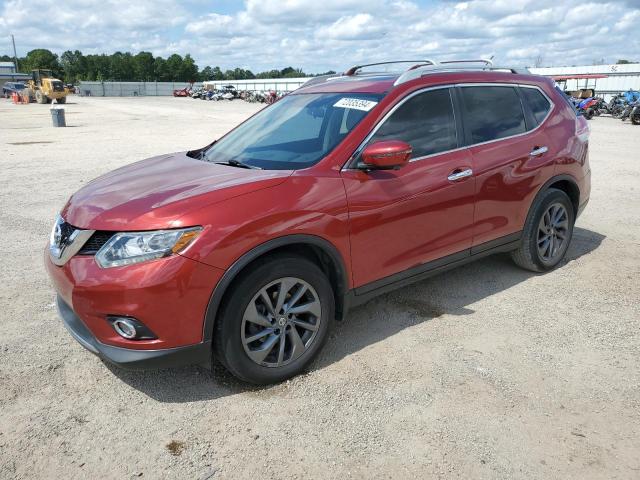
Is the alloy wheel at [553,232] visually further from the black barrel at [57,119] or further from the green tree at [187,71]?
the green tree at [187,71]

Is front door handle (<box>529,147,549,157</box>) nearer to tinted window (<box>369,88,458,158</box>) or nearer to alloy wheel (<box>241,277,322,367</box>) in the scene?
tinted window (<box>369,88,458,158</box>)

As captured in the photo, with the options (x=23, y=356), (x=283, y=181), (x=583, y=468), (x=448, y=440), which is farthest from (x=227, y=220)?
(x=583, y=468)

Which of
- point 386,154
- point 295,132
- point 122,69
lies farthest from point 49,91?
point 122,69

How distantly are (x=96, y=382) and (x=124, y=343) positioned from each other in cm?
68

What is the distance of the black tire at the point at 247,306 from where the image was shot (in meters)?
2.88

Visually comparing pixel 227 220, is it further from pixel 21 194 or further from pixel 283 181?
pixel 21 194

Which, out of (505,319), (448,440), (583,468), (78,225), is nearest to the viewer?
(583,468)

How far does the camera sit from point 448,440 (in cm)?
271

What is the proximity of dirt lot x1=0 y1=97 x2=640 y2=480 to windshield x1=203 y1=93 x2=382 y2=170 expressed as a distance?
53.5 inches

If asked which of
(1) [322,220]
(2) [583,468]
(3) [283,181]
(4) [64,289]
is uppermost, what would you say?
(3) [283,181]

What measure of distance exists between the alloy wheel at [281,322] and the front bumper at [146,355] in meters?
0.25

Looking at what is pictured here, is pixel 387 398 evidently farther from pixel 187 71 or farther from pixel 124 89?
pixel 187 71

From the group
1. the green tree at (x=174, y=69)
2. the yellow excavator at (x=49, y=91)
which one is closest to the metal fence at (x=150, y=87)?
the yellow excavator at (x=49, y=91)

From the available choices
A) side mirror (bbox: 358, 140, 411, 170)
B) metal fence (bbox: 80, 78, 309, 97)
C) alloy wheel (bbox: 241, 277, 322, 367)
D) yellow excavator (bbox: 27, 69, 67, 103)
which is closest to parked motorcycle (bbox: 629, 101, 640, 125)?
side mirror (bbox: 358, 140, 411, 170)
